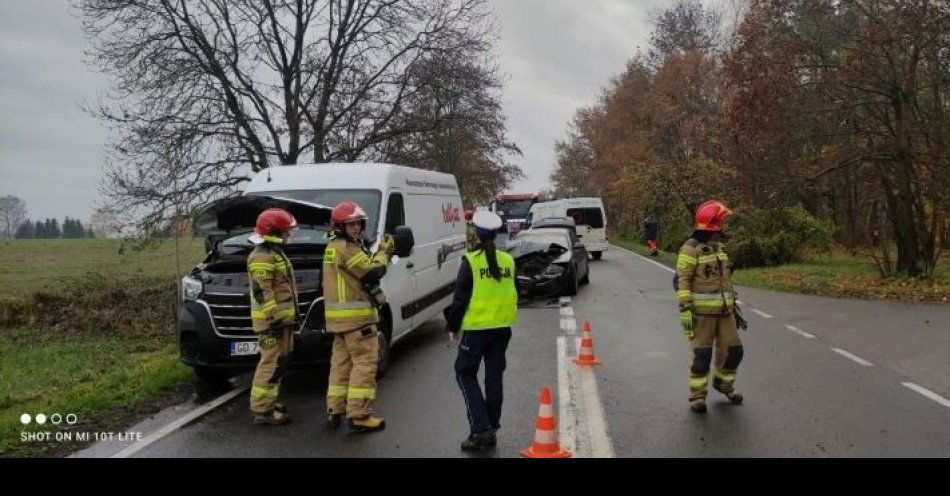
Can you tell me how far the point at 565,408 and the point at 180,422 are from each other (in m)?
3.25

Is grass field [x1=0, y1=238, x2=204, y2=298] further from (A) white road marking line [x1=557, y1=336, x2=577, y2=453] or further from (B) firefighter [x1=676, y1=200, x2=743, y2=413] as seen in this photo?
(B) firefighter [x1=676, y1=200, x2=743, y2=413]

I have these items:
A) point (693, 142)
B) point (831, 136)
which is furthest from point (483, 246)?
point (693, 142)

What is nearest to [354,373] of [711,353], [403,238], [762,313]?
[403,238]

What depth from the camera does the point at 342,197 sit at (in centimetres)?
847

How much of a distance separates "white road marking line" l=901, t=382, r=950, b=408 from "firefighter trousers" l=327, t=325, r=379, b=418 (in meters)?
4.85

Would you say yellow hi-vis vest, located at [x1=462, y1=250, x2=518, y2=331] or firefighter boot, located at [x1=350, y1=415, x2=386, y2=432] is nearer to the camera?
yellow hi-vis vest, located at [x1=462, y1=250, x2=518, y2=331]

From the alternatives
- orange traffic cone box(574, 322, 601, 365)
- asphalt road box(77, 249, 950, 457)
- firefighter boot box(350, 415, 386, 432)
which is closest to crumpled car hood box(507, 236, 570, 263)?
asphalt road box(77, 249, 950, 457)

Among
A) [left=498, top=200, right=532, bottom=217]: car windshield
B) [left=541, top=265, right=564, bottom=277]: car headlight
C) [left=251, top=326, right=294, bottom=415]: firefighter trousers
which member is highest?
[left=498, top=200, right=532, bottom=217]: car windshield

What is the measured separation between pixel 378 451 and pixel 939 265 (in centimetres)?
2196

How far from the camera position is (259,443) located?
218 inches

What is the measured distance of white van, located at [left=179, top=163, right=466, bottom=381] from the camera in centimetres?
686

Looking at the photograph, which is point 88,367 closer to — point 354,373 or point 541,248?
point 354,373

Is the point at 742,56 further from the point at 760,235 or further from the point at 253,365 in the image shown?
the point at 253,365

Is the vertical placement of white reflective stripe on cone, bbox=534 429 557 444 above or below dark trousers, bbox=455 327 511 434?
below
